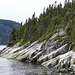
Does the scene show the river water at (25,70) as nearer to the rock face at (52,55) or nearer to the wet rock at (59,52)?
the rock face at (52,55)

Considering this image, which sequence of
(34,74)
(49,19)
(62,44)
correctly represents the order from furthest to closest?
(49,19)
(62,44)
(34,74)

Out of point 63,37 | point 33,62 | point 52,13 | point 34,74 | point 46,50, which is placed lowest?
point 34,74

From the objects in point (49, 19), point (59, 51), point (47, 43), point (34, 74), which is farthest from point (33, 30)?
point (34, 74)

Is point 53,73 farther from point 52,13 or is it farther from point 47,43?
point 52,13

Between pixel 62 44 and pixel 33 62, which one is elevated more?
pixel 62 44

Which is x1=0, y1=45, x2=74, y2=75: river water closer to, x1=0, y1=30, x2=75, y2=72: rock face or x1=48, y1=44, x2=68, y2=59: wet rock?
x1=0, y1=30, x2=75, y2=72: rock face

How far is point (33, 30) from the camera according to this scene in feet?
417

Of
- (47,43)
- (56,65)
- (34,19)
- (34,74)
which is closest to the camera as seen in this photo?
(34,74)

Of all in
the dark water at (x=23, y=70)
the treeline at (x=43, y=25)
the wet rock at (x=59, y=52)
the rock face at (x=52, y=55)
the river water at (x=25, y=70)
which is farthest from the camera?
the treeline at (x=43, y=25)

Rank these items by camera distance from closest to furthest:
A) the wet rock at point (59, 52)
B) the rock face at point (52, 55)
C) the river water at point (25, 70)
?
1. the river water at point (25, 70)
2. the rock face at point (52, 55)
3. the wet rock at point (59, 52)

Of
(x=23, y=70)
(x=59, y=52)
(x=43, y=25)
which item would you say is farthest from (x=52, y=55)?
(x=43, y=25)

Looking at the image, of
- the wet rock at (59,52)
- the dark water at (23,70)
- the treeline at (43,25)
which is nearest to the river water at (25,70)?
the dark water at (23,70)

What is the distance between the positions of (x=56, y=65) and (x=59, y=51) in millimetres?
10547

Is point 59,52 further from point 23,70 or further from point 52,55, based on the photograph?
point 23,70
